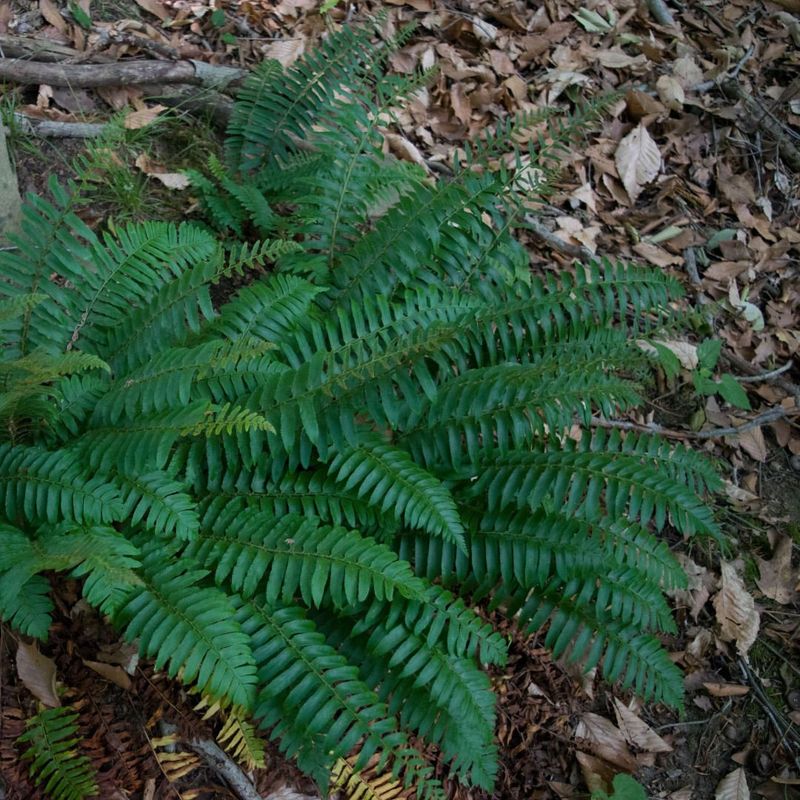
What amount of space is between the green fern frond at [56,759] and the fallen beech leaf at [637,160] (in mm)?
3923

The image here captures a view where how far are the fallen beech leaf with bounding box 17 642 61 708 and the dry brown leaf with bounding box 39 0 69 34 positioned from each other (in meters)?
2.90

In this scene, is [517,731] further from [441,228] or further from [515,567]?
[441,228]

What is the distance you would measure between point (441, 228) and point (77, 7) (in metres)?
2.20

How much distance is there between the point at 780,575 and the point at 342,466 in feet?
7.85

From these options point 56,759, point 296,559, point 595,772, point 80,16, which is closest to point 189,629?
point 296,559

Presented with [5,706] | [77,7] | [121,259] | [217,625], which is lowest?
[5,706]

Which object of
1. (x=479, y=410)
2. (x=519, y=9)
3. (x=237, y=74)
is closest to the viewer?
(x=479, y=410)

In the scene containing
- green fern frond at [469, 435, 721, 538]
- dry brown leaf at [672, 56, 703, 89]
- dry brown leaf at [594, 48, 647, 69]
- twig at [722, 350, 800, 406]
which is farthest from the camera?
dry brown leaf at [672, 56, 703, 89]

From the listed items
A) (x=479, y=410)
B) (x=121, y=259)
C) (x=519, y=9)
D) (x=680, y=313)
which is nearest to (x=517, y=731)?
(x=479, y=410)

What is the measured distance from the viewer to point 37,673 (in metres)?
2.19

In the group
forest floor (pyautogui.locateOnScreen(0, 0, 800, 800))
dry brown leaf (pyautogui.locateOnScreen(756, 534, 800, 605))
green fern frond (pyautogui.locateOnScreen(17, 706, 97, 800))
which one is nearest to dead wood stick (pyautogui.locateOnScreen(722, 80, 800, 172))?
forest floor (pyautogui.locateOnScreen(0, 0, 800, 800))

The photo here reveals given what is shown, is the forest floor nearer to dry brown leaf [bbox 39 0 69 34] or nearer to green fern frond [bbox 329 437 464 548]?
dry brown leaf [bbox 39 0 69 34]

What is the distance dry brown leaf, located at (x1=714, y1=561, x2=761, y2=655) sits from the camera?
134 inches

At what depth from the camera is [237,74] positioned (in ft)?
12.5
